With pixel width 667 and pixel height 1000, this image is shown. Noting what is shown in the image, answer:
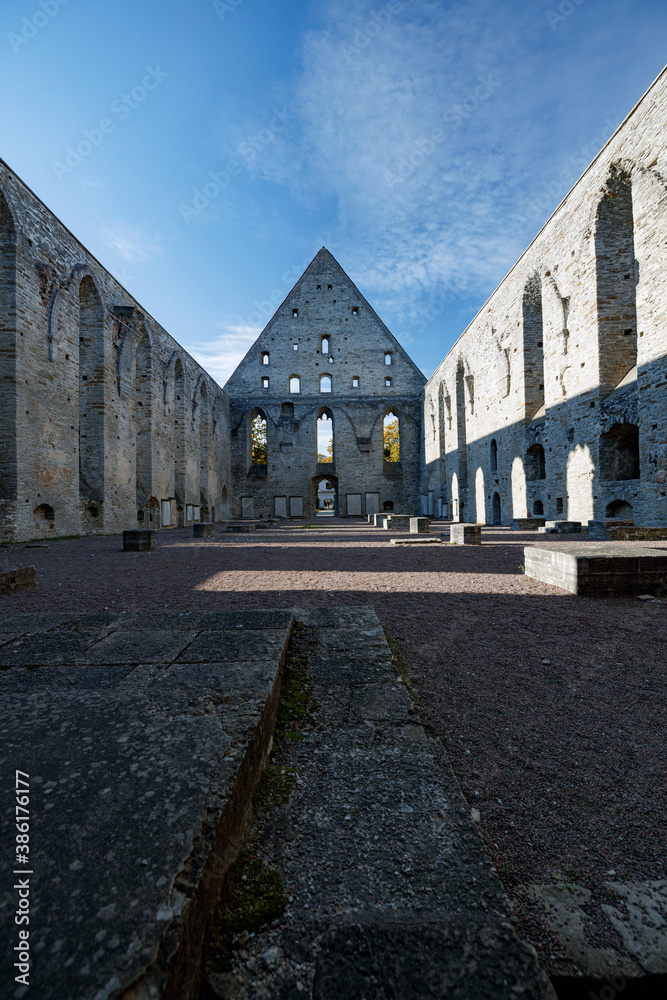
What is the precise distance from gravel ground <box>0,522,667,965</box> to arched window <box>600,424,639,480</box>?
8352mm

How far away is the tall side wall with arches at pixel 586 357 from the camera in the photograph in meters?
10.6

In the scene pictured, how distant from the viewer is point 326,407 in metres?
32.4

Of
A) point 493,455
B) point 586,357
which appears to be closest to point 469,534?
point 586,357

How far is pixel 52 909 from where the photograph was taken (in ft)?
2.68

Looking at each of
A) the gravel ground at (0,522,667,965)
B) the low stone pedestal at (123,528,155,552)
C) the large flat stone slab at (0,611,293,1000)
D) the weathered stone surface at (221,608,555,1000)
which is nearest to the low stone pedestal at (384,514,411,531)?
the low stone pedestal at (123,528,155,552)

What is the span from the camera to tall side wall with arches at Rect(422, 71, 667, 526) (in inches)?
416

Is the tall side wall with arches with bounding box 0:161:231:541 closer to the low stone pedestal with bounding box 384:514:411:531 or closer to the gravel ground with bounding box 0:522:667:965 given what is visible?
the gravel ground with bounding box 0:522:667:965

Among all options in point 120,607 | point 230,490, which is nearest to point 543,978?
point 120,607

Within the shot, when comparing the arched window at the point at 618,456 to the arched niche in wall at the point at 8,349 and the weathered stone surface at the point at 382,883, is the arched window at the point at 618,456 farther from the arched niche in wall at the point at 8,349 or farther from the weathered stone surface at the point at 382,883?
the arched niche in wall at the point at 8,349

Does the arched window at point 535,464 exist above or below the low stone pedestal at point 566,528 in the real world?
above

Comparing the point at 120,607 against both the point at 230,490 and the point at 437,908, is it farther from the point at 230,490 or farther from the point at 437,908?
the point at 230,490

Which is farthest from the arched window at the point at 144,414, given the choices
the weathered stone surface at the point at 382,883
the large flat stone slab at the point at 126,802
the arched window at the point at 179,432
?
the weathered stone surface at the point at 382,883

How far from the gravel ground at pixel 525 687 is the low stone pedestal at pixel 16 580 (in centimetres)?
22

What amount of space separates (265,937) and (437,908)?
0.37 m
